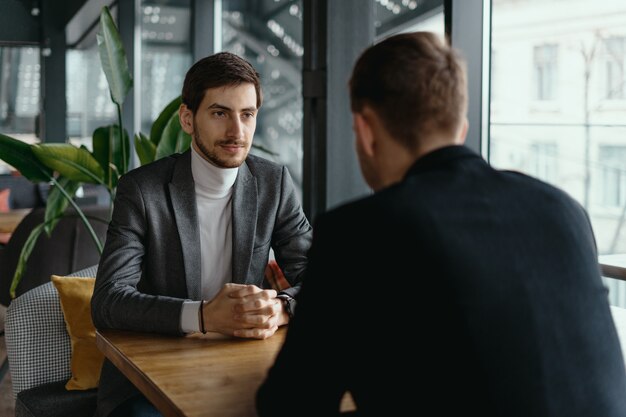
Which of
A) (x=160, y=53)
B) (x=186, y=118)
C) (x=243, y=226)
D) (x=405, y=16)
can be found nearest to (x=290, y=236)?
(x=243, y=226)

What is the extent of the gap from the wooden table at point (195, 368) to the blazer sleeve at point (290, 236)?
35cm

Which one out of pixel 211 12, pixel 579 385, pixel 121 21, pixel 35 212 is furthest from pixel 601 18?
pixel 121 21

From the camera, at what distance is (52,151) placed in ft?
9.82

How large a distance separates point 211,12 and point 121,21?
0.98 m

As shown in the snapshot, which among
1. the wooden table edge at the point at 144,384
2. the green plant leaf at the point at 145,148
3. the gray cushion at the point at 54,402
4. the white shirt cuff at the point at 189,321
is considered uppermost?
the green plant leaf at the point at 145,148

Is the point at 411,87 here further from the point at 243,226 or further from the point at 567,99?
the point at 567,99

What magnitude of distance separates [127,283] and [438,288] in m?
1.08

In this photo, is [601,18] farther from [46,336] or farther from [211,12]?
[211,12]

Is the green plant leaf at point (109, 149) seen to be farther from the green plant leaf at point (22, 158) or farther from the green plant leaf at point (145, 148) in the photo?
the green plant leaf at point (22, 158)

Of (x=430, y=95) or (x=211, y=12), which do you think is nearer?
(x=430, y=95)

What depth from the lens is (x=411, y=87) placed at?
1.08 m

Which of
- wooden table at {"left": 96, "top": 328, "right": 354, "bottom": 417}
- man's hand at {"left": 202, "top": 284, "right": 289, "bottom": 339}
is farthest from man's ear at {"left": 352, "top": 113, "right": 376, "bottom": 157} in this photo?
man's hand at {"left": 202, "top": 284, "right": 289, "bottom": 339}

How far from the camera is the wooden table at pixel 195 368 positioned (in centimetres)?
128

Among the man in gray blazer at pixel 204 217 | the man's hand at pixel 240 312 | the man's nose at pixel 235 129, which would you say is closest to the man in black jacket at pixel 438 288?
the man's hand at pixel 240 312
